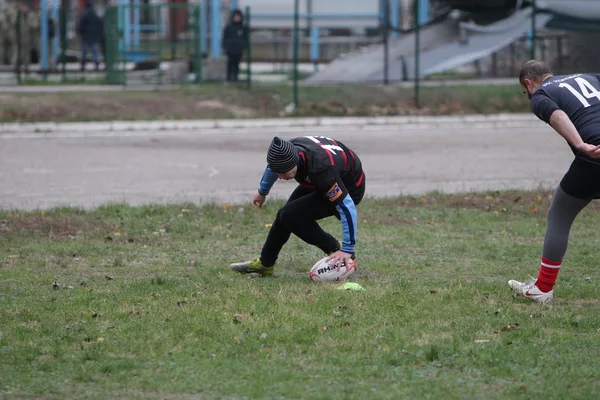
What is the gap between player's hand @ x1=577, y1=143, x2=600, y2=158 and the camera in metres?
6.46

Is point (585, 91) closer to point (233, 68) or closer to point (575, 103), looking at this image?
point (575, 103)

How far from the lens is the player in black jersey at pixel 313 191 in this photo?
742cm

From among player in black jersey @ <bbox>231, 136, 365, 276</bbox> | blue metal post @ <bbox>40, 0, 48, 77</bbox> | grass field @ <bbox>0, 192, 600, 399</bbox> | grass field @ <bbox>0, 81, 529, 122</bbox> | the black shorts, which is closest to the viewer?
grass field @ <bbox>0, 192, 600, 399</bbox>

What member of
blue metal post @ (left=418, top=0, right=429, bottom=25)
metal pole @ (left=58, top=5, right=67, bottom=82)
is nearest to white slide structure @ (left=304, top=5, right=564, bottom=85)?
blue metal post @ (left=418, top=0, right=429, bottom=25)

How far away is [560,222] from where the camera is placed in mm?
7062

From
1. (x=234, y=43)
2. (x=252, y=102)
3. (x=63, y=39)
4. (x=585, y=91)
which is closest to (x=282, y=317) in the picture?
(x=585, y=91)

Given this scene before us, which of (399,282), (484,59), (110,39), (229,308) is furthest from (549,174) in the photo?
(110,39)

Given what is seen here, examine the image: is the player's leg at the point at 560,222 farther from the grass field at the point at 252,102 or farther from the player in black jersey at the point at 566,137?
the grass field at the point at 252,102

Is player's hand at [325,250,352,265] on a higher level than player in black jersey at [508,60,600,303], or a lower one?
lower

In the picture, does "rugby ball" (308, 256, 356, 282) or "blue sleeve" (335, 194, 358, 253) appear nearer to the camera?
"blue sleeve" (335, 194, 358, 253)

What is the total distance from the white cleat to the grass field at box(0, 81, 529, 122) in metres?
14.5

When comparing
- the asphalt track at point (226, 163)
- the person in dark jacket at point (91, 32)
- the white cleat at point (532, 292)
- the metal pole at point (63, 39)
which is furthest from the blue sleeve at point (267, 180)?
the person in dark jacket at point (91, 32)

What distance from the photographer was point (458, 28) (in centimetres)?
2736

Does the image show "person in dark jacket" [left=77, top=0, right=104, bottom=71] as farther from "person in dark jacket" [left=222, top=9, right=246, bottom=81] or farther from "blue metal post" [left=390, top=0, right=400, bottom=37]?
"blue metal post" [left=390, top=0, right=400, bottom=37]
